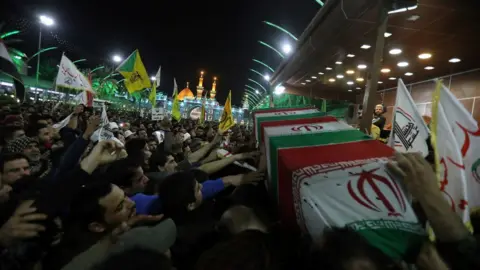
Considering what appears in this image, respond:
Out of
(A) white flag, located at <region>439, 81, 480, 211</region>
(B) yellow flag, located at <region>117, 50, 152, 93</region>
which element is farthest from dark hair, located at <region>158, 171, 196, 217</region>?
(B) yellow flag, located at <region>117, 50, 152, 93</region>

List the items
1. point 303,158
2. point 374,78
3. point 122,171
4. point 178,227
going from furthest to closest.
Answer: point 374,78, point 122,171, point 178,227, point 303,158

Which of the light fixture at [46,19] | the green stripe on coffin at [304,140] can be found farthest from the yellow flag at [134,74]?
the light fixture at [46,19]

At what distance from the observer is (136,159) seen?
418 cm

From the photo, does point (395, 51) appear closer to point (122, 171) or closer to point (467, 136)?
point (467, 136)

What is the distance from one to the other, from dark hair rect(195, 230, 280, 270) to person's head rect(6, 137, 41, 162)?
438 centimetres

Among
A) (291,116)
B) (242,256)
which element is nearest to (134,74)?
(291,116)

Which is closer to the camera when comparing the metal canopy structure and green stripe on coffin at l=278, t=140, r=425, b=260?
green stripe on coffin at l=278, t=140, r=425, b=260

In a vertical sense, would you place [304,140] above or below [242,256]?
above

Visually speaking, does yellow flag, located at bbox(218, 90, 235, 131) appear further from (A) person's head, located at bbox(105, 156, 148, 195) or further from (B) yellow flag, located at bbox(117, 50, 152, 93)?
(B) yellow flag, located at bbox(117, 50, 152, 93)

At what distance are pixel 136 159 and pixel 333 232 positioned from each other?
3.23 meters

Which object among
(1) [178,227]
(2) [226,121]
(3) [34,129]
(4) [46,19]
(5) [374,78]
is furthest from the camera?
(4) [46,19]

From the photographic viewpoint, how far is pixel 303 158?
1949mm

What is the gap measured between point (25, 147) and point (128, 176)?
2.24 metres

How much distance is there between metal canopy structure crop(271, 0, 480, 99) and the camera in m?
7.24
